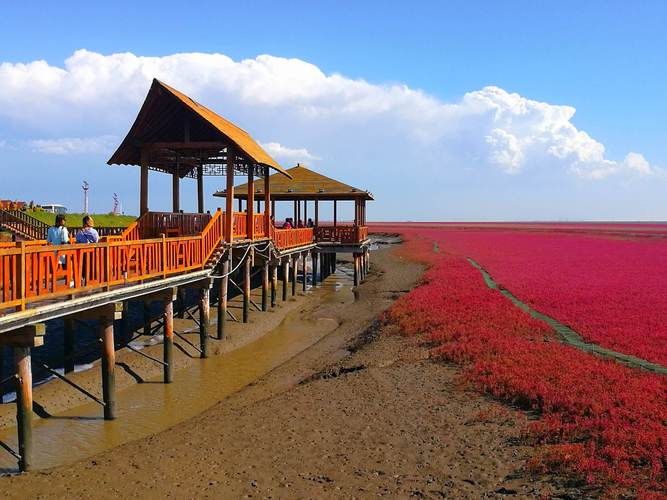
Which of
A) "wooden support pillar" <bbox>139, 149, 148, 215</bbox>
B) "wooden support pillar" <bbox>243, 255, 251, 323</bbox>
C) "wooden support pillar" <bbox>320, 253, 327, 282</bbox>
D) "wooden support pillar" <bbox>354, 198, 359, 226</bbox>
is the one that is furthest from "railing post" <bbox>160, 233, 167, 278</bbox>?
"wooden support pillar" <bbox>320, 253, 327, 282</bbox>

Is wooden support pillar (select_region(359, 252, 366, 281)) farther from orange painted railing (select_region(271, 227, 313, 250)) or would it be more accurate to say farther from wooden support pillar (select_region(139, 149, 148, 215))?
wooden support pillar (select_region(139, 149, 148, 215))

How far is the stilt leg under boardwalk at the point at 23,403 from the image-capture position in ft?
29.3

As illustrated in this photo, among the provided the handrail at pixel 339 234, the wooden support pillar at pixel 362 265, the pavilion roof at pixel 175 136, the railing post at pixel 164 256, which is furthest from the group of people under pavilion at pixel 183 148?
the wooden support pillar at pixel 362 265

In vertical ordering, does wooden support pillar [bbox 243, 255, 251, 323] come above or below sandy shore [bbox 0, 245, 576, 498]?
above

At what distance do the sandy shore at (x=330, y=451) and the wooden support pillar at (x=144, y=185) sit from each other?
30.2 feet

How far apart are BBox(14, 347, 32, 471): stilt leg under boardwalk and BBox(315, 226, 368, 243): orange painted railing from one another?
26873mm

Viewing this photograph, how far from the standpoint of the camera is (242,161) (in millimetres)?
20500

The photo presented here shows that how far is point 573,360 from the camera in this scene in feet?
40.3

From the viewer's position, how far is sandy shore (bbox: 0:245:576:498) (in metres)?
7.57

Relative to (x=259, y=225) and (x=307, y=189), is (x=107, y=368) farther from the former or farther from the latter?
(x=307, y=189)

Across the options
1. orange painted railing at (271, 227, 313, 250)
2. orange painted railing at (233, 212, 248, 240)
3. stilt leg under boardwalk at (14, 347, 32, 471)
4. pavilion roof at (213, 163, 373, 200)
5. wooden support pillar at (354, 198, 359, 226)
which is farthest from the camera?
wooden support pillar at (354, 198, 359, 226)

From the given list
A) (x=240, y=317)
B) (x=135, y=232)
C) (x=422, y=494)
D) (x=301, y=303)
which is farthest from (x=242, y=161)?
(x=422, y=494)

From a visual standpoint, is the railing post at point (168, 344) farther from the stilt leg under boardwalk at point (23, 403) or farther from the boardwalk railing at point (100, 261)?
the stilt leg under boardwalk at point (23, 403)

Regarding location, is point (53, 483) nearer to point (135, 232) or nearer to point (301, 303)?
point (135, 232)
